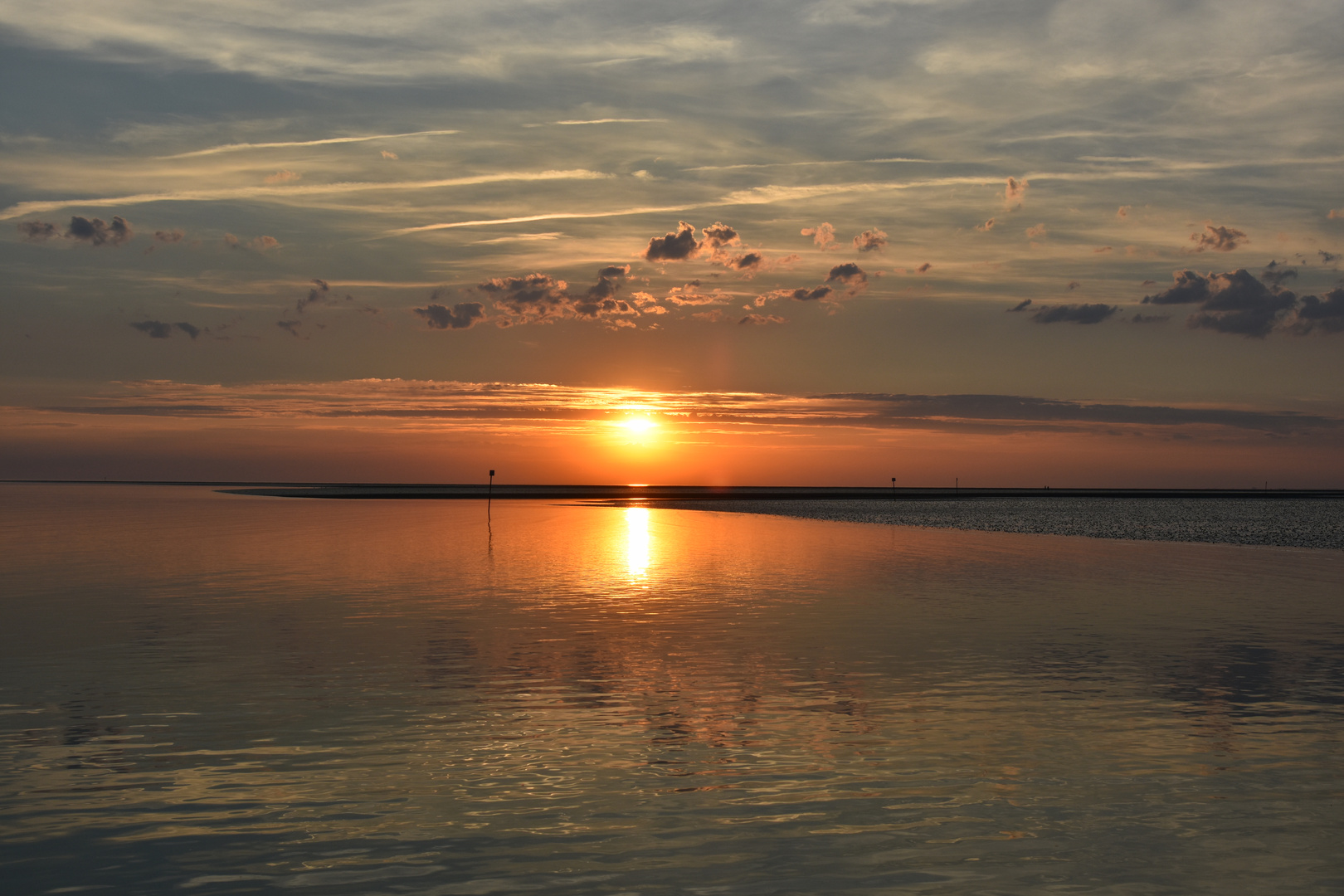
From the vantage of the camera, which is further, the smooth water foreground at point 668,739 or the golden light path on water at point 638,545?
the golden light path on water at point 638,545

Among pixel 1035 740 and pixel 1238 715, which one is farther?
pixel 1238 715

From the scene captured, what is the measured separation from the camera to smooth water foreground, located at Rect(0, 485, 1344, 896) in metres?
9.79

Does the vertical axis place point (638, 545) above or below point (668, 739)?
below

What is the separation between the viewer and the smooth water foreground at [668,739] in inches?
385

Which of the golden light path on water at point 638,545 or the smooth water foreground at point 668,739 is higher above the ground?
the smooth water foreground at point 668,739

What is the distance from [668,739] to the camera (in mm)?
14453

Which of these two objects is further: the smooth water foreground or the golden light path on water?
the golden light path on water

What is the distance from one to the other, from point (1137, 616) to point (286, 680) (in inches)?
822

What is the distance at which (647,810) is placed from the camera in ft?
37.0

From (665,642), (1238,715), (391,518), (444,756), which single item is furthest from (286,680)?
(391,518)

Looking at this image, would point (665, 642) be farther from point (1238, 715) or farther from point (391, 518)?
point (391, 518)

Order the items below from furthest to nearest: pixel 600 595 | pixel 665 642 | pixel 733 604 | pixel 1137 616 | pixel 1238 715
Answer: pixel 600 595, pixel 733 604, pixel 1137 616, pixel 665 642, pixel 1238 715

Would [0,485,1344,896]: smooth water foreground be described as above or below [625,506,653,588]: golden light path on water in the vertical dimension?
above

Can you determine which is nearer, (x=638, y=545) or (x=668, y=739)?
(x=668, y=739)
